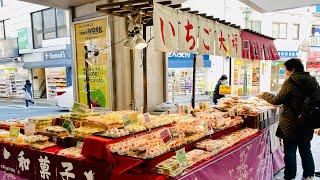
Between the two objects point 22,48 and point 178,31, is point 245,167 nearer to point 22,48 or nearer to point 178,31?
point 178,31

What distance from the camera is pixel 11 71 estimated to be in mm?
23453

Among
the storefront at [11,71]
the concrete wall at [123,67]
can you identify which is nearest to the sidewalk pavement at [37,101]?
the storefront at [11,71]

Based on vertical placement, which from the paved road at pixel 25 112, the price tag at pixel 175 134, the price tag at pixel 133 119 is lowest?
the paved road at pixel 25 112

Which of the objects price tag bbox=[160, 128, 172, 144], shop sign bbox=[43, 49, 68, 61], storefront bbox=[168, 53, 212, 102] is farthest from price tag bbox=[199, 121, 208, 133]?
shop sign bbox=[43, 49, 68, 61]

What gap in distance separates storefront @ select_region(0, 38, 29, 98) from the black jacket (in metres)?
21.4

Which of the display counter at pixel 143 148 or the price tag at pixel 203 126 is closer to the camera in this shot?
the display counter at pixel 143 148

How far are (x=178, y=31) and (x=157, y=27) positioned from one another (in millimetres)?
528

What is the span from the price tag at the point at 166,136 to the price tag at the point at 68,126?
135cm

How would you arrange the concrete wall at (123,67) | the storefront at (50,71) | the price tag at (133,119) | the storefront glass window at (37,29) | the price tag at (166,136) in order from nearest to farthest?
the price tag at (166,136), the price tag at (133,119), the concrete wall at (123,67), the storefront at (50,71), the storefront glass window at (37,29)

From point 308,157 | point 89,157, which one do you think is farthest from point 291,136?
point 89,157

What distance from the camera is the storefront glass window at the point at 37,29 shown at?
20062mm

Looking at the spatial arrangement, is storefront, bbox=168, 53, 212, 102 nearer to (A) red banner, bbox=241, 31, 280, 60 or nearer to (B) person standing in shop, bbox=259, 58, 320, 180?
(A) red banner, bbox=241, 31, 280, 60

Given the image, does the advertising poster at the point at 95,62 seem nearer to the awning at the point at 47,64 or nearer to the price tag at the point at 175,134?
the price tag at the point at 175,134

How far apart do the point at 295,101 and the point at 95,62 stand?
4.21 meters
